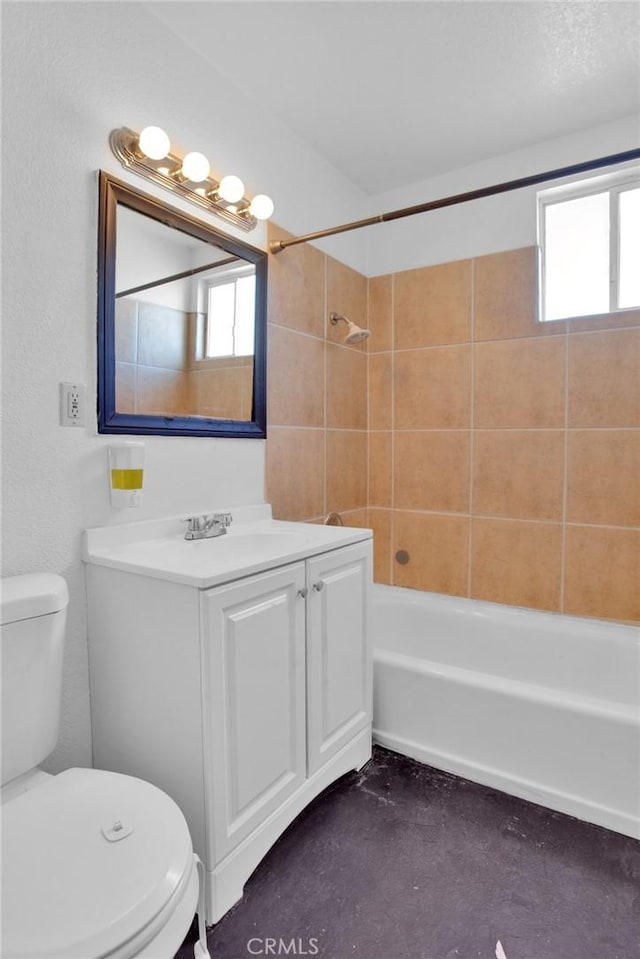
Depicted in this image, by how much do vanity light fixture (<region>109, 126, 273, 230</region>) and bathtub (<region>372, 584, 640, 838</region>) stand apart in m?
1.72

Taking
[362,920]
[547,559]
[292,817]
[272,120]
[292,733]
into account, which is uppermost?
[272,120]

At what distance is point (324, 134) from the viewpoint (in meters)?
2.21

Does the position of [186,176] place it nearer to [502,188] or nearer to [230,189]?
[230,189]

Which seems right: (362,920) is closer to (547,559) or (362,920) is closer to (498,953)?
(498,953)

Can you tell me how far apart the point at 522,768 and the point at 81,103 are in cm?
239

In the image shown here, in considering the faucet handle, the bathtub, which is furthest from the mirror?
the bathtub

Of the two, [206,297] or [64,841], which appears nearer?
[64,841]

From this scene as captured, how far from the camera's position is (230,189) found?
68.0 inches

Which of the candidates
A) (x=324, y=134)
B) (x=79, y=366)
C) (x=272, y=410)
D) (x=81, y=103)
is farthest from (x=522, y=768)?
(x=324, y=134)

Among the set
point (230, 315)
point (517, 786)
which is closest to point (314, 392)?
point (230, 315)

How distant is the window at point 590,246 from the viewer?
86.1 inches

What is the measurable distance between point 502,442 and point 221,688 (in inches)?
68.8

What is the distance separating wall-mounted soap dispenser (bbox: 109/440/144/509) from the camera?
143cm

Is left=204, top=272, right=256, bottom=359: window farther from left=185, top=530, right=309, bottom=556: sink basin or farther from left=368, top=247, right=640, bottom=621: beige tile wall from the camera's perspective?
left=368, top=247, right=640, bottom=621: beige tile wall
